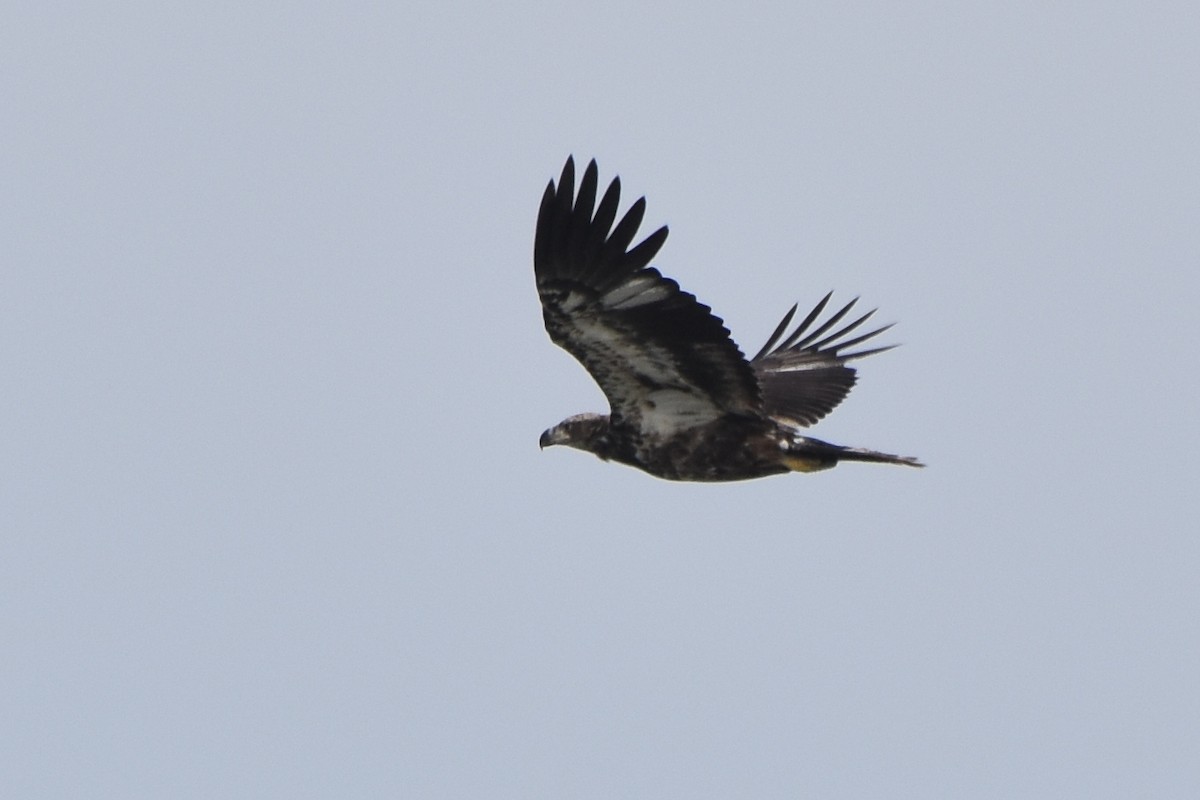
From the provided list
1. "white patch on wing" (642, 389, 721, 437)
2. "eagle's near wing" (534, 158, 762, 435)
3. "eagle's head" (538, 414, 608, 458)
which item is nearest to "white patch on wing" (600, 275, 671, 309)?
"eagle's near wing" (534, 158, 762, 435)

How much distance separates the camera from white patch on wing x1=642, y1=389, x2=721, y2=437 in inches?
535

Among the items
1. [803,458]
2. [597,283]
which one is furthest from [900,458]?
[597,283]

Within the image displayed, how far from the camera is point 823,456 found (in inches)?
539

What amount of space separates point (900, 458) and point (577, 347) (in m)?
2.43

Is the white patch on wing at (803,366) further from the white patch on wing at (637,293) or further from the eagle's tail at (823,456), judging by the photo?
the white patch on wing at (637,293)

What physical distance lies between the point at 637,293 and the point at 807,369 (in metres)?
4.52

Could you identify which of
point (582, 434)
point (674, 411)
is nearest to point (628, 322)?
point (674, 411)

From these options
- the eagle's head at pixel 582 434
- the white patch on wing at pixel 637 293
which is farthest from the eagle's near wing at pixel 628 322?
the eagle's head at pixel 582 434

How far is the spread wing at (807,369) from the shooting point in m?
16.1

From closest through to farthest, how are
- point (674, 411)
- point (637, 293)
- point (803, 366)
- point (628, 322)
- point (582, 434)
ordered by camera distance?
point (637, 293) → point (628, 322) → point (674, 411) → point (582, 434) → point (803, 366)

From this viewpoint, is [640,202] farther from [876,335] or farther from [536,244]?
[876,335]

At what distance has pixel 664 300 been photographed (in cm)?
1248

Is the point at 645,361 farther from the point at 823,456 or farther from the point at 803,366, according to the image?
the point at 803,366

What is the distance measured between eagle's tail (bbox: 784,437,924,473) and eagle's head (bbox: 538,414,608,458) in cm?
146
